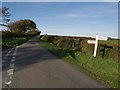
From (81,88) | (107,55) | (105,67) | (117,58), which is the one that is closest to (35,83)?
(81,88)

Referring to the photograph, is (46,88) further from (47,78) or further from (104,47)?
(104,47)

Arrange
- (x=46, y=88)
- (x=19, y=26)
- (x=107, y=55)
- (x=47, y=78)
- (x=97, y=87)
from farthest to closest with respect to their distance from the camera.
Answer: (x=19, y=26) → (x=107, y=55) → (x=47, y=78) → (x=97, y=87) → (x=46, y=88)

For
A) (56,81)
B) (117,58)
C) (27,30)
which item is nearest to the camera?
(56,81)

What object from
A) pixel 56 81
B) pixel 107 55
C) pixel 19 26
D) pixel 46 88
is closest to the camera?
pixel 46 88

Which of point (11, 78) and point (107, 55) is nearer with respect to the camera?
point (11, 78)

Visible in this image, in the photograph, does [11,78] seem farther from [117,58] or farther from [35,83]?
[117,58]

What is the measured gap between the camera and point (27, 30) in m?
149

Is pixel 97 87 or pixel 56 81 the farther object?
pixel 56 81

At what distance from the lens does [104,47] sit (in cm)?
2277

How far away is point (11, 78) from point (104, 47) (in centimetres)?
1256

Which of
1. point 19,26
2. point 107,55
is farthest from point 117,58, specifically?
point 19,26

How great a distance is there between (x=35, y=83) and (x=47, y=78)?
1337 mm

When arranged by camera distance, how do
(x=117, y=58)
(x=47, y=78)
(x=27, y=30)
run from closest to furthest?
(x=47, y=78), (x=117, y=58), (x=27, y=30)

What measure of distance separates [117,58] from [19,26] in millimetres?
121831
